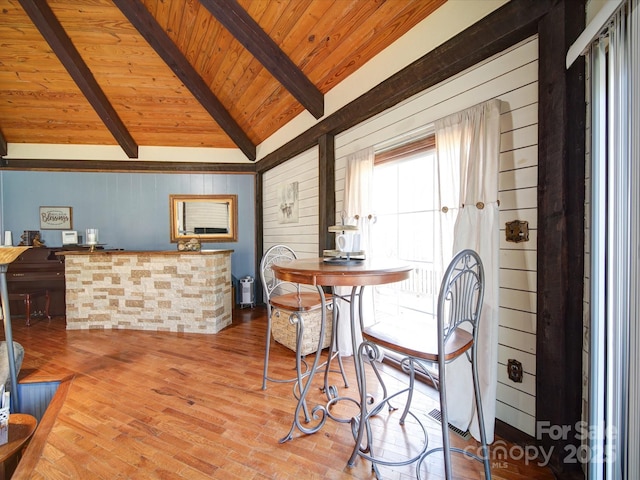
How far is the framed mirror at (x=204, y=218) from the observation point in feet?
16.5

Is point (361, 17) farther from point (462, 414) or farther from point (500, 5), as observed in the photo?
point (462, 414)

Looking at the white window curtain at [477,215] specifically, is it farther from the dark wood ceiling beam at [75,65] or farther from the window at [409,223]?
the dark wood ceiling beam at [75,65]

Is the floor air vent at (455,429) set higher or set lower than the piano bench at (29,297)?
lower

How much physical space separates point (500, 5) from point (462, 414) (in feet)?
7.77

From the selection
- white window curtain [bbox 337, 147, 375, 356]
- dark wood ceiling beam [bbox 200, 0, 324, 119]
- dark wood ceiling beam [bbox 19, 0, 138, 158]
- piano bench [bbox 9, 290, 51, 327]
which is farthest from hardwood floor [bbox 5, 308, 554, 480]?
dark wood ceiling beam [bbox 19, 0, 138, 158]

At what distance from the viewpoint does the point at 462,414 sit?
174 centimetres

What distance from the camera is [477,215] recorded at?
66.7 inches

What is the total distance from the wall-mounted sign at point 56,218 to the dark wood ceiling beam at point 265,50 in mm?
4220

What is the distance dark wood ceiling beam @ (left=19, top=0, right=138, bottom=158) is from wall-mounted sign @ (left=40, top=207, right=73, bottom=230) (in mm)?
1452

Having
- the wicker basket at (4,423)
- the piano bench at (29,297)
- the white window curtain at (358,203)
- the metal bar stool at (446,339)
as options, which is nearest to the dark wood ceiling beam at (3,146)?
the piano bench at (29,297)

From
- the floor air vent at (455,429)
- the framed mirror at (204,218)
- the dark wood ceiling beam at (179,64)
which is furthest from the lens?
the framed mirror at (204,218)

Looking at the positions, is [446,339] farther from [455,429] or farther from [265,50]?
[265,50]

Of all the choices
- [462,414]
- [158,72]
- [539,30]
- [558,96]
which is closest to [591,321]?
[462,414]

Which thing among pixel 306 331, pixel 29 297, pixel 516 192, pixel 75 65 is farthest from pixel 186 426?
pixel 75 65
